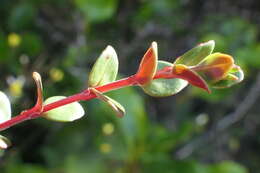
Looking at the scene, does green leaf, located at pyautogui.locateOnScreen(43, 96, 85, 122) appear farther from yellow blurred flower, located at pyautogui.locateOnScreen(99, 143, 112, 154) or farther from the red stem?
yellow blurred flower, located at pyautogui.locateOnScreen(99, 143, 112, 154)

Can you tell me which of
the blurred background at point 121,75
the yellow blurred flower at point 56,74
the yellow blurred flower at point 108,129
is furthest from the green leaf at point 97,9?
the yellow blurred flower at point 108,129

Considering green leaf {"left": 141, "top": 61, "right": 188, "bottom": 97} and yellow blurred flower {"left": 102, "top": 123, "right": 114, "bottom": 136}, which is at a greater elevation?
yellow blurred flower {"left": 102, "top": 123, "right": 114, "bottom": 136}

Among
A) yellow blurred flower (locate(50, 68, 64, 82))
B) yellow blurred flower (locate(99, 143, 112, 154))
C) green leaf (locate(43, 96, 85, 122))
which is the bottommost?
green leaf (locate(43, 96, 85, 122))

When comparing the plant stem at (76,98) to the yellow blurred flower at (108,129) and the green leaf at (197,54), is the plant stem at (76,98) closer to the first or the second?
the green leaf at (197,54)

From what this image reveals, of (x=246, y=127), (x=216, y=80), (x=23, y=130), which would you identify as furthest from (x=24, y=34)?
(x=216, y=80)

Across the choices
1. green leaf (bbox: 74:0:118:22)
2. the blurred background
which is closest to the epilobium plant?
the blurred background

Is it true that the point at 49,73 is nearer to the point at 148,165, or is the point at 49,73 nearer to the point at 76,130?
the point at 76,130
